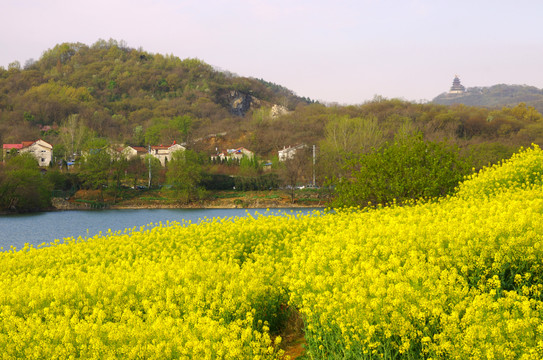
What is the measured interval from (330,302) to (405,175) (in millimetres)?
11185

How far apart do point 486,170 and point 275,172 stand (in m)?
49.1

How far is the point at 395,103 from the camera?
10225 cm

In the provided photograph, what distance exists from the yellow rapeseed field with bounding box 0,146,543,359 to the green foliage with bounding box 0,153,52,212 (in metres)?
→ 42.1

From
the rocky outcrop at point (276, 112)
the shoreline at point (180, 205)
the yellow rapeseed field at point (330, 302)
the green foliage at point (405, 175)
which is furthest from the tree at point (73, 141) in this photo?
the yellow rapeseed field at point (330, 302)

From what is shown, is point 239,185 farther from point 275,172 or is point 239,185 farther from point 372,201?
point 372,201

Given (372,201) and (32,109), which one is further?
(32,109)

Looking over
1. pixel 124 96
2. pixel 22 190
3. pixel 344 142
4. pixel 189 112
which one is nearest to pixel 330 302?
pixel 22 190

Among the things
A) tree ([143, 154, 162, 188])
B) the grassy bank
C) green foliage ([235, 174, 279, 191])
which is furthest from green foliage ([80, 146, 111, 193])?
green foliage ([235, 174, 279, 191])

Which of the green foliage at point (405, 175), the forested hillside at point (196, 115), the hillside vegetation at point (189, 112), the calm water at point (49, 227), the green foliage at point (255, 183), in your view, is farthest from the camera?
the hillside vegetation at point (189, 112)

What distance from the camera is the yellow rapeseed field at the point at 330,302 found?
179 inches

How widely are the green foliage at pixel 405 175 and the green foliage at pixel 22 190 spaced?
3907cm

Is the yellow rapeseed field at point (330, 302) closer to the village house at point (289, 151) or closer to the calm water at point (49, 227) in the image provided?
the calm water at point (49, 227)

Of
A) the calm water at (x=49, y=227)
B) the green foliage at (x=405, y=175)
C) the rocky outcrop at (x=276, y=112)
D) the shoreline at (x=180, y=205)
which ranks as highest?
the rocky outcrop at (x=276, y=112)

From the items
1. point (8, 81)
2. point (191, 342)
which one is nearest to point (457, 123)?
point (191, 342)
